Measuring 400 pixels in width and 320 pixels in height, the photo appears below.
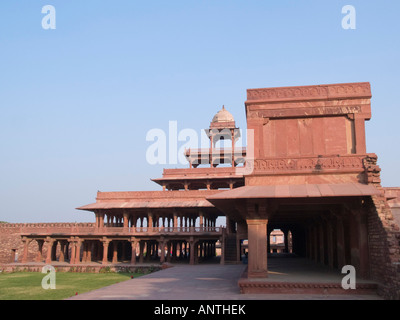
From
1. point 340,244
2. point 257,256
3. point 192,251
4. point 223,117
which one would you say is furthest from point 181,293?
point 223,117

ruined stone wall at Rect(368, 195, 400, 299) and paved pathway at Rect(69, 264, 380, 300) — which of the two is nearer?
ruined stone wall at Rect(368, 195, 400, 299)

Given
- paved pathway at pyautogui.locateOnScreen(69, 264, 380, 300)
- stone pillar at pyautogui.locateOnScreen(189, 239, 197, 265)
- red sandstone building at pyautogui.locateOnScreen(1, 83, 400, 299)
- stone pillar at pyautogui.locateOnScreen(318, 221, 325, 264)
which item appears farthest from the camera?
stone pillar at pyautogui.locateOnScreen(189, 239, 197, 265)

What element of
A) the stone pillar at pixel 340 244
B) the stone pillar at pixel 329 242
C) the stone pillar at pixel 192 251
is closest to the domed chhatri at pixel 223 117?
the stone pillar at pixel 192 251

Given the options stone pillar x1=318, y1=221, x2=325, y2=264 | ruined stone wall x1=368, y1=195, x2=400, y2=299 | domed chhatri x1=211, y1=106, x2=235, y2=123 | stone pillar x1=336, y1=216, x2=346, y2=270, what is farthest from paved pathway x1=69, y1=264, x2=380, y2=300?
domed chhatri x1=211, y1=106, x2=235, y2=123

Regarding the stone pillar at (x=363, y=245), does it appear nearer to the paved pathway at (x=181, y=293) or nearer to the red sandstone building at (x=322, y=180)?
the red sandstone building at (x=322, y=180)

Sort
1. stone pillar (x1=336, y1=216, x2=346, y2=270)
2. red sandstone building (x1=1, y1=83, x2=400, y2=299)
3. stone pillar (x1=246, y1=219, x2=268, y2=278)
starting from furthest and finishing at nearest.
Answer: stone pillar (x1=336, y1=216, x2=346, y2=270)
stone pillar (x1=246, y1=219, x2=268, y2=278)
red sandstone building (x1=1, y1=83, x2=400, y2=299)

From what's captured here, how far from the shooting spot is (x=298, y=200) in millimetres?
14609

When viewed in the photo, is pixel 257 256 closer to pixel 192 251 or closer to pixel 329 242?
pixel 329 242

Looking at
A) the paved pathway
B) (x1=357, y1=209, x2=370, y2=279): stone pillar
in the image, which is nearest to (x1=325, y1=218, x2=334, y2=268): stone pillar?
(x1=357, y1=209, x2=370, y2=279): stone pillar

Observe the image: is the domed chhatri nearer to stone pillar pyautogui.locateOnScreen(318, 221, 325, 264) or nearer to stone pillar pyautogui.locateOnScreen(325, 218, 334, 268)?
stone pillar pyautogui.locateOnScreen(318, 221, 325, 264)

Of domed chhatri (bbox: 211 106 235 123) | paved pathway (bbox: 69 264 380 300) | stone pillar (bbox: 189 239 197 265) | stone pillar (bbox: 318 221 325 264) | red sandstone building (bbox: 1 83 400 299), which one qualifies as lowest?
stone pillar (bbox: 189 239 197 265)

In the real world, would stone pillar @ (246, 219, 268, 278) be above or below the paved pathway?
above

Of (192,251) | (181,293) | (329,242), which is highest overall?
(329,242)

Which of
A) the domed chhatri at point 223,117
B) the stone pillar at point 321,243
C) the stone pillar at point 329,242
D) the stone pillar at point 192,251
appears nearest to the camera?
the stone pillar at point 329,242
